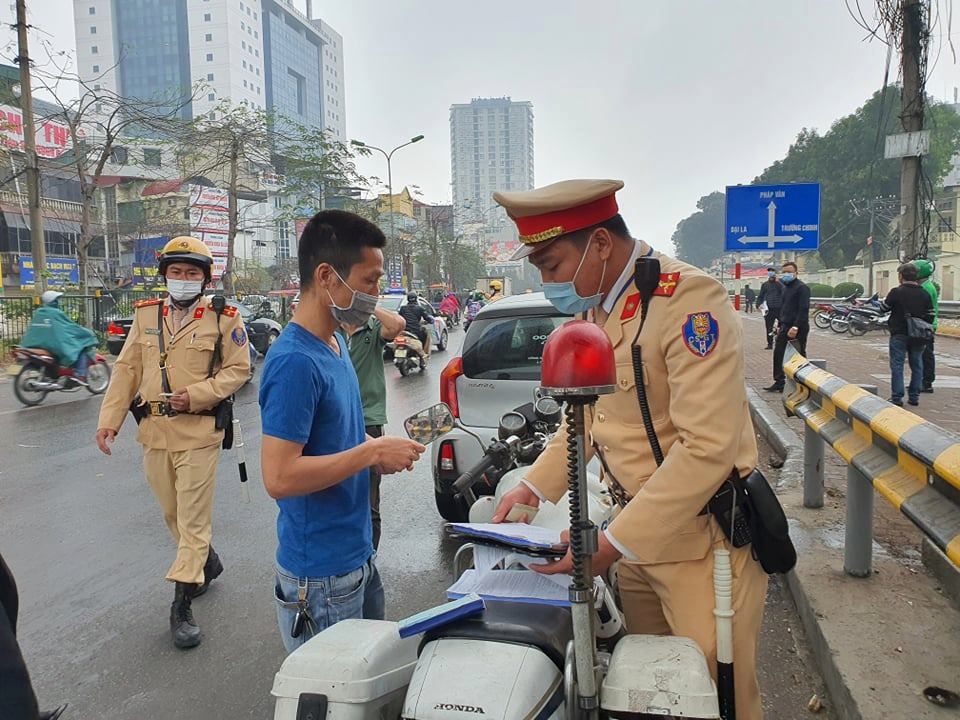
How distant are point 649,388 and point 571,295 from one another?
0.31m

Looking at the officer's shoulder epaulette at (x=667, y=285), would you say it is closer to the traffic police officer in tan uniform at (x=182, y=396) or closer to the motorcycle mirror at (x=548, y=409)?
the motorcycle mirror at (x=548, y=409)

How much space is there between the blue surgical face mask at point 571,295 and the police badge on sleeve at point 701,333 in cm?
27

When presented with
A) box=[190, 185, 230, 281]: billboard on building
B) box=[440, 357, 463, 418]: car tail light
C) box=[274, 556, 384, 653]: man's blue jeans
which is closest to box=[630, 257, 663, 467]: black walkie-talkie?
box=[274, 556, 384, 653]: man's blue jeans

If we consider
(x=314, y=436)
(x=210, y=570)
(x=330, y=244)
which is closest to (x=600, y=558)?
(x=314, y=436)

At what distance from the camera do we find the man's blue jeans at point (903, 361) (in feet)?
29.3

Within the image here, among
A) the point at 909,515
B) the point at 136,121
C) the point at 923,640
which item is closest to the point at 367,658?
the point at 909,515

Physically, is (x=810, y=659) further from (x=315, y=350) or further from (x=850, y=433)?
(x=315, y=350)

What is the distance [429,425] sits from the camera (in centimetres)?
220

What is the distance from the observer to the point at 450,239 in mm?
58000

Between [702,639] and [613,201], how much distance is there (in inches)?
42.1

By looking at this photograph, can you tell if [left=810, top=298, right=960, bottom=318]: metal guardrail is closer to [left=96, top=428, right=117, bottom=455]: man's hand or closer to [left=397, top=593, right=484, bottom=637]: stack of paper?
[left=96, top=428, right=117, bottom=455]: man's hand

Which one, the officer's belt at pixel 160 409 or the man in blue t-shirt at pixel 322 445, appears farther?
the officer's belt at pixel 160 409

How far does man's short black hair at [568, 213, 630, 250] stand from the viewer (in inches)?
67.2

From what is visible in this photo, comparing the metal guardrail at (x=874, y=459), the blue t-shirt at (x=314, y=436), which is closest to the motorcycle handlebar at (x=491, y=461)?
the blue t-shirt at (x=314, y=436)
